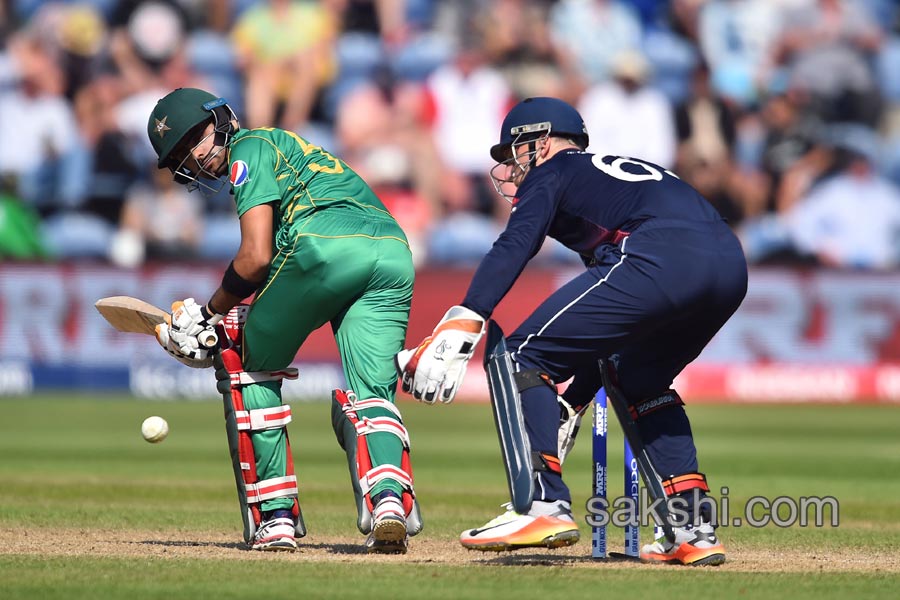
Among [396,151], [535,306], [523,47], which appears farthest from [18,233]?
[523,47]

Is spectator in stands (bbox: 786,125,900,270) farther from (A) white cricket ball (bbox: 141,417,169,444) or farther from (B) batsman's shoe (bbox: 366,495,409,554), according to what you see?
(B) batsman's shoe (bbox: 366,495,409,554)

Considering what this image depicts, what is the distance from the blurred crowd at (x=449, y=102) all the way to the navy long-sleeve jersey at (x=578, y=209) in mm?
12814

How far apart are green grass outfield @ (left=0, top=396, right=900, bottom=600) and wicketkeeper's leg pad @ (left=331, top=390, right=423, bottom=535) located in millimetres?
161

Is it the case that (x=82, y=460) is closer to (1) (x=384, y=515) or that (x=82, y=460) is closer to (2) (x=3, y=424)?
(2) (x=3, y=424)

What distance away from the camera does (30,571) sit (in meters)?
4.96

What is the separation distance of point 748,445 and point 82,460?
5.70m

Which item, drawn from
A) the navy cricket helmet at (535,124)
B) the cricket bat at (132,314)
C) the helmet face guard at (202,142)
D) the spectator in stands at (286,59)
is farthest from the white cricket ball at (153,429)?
the spectator in stands at (286,59)

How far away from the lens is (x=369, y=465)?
18.3 ft

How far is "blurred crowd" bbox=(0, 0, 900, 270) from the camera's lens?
18188 millimetres

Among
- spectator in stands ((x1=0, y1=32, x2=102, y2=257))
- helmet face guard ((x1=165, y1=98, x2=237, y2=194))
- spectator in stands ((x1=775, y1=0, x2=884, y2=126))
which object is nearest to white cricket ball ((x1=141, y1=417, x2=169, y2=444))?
helmet face guard ((x1=165, y1=98, x2=237, y2=194))

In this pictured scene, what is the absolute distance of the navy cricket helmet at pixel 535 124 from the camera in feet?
17.6

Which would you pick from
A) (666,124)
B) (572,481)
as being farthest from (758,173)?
(572,481)

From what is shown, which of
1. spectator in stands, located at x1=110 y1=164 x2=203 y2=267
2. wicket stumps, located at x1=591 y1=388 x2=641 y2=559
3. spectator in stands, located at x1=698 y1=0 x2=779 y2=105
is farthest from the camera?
spectator in stands, located at x1=698 y1=0 x2=779 y2=105

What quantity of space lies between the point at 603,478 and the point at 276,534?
136 centimetres
